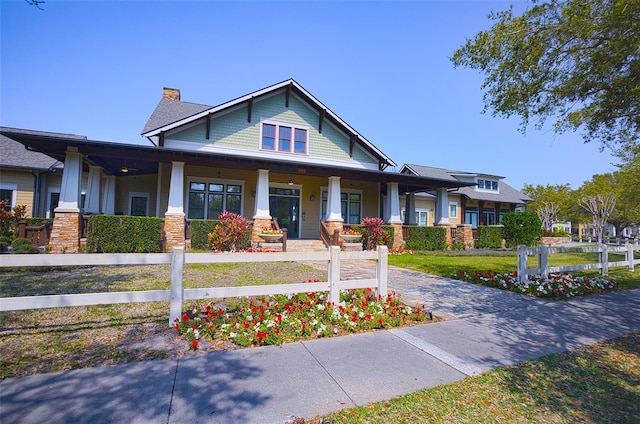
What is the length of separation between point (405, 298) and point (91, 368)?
5.04 m

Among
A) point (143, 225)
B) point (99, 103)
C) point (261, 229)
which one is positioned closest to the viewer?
point (143, 225)

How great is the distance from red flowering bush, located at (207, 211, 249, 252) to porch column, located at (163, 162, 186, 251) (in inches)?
52.5

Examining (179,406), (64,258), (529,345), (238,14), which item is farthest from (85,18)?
(529,345)

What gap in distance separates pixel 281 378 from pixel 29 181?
21232 millimetres

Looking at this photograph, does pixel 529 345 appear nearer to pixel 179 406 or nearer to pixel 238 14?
pixel 179 406

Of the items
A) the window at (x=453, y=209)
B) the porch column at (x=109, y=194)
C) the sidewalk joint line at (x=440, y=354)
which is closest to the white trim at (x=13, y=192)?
the porch column at (x=109, y=194)

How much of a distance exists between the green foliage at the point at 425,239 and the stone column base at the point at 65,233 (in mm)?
15023

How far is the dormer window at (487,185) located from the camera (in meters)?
31.0

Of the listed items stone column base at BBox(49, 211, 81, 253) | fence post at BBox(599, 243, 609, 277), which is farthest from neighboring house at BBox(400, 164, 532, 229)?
stone column base at BBox(49, 211, 81, 253)

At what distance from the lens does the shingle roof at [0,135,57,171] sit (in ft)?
54.5

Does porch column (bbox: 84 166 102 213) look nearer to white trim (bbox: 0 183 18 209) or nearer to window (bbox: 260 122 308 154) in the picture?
white trim (bbox: 0 183 18 209)

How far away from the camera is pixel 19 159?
17.3 meters

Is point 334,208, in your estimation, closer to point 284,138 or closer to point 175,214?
point 284,138

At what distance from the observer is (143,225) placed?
12.0m
